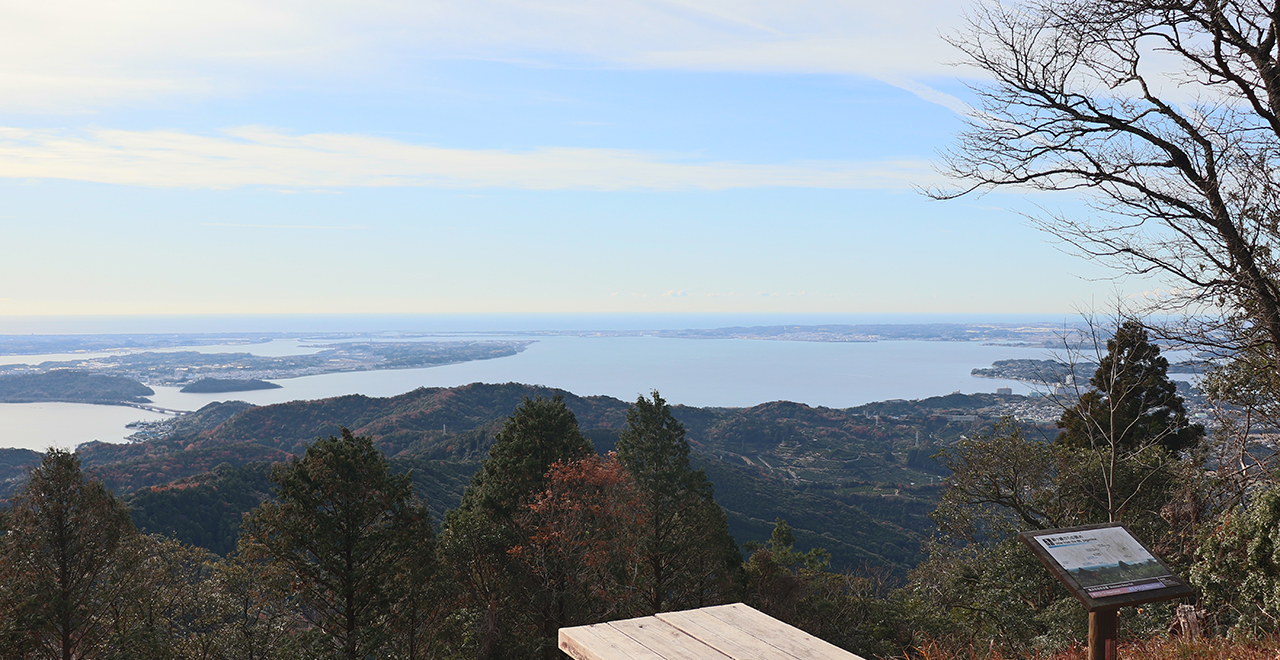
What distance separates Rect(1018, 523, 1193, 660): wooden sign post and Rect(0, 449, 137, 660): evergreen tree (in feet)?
42.1

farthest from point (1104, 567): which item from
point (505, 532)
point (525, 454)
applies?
point (525, 454)

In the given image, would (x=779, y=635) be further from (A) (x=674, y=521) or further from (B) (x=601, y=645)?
(A) (x=674, y=521)

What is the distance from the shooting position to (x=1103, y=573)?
3076 millimetres

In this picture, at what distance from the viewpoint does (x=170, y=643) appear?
1206cm

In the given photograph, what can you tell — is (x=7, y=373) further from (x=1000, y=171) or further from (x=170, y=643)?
(x=1000, y=171)

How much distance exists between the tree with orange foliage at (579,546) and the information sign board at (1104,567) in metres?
12.9

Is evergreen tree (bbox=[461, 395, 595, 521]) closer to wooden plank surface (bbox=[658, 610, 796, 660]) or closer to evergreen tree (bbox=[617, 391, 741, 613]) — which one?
evergreen tree (bbox=[617, 391, 741, 613])

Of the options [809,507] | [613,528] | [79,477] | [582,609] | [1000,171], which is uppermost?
[1000,171]

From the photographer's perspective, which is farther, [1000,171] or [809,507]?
[809,507]

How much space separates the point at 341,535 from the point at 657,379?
12514 centimetres

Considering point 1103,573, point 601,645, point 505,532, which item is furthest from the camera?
point 505,532

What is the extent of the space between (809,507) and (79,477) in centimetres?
4621

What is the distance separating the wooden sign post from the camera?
3.00m

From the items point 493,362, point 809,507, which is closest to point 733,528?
point 809,507
